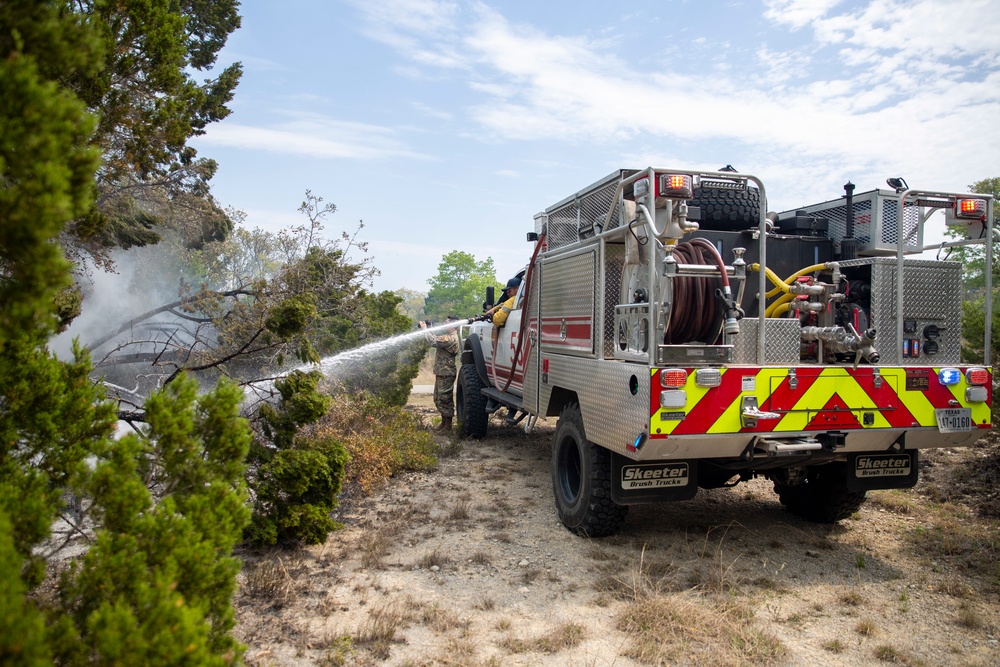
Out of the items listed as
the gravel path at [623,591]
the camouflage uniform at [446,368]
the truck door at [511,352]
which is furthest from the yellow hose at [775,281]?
the camouflage uniform at [446,368]

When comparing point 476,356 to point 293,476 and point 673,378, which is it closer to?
point 293,476

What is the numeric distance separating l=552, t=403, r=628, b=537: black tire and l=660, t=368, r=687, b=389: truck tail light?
1.20 meters

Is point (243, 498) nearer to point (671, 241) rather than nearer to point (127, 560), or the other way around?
point (127, 560)

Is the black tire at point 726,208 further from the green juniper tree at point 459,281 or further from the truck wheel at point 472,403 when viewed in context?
the green juniper tree at point 459,281

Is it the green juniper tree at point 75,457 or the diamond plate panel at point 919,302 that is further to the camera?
the diamond plate panel at point 919,302

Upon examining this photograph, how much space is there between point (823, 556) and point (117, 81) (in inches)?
230

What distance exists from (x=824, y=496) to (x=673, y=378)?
2.62 m

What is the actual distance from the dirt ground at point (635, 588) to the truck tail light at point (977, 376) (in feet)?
4.27

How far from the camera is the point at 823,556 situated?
17.6 ft

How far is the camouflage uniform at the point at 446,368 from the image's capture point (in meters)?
10.9

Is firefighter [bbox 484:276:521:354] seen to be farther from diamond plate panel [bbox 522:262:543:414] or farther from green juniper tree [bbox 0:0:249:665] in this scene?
green juniper tree [bbox 0:0:249:665]

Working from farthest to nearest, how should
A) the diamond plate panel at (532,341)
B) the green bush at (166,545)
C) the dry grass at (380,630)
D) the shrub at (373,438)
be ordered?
the shrub at (373,438) → the diamond plate panel at (532,341) → the dry grass at (380,630) → the green bush at (166,545)

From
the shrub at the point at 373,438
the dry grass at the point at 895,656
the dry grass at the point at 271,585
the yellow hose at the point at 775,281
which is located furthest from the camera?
the shrub at the point at 373,438

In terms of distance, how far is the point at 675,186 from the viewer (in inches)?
182
